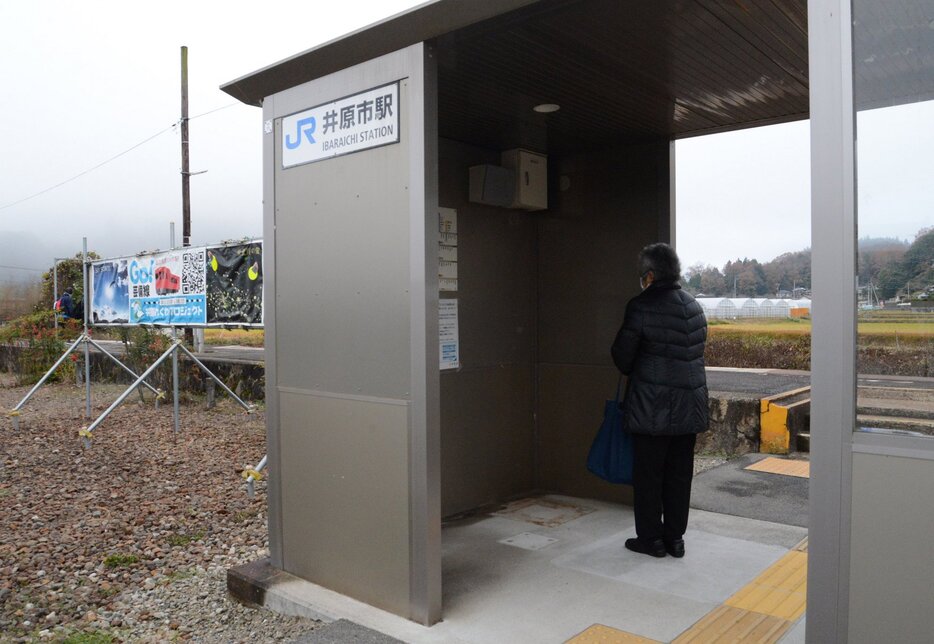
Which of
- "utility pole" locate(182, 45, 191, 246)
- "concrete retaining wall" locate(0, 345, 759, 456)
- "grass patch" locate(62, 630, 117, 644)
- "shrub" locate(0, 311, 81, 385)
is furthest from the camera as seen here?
"utility pole" locate(182, 45, 191, 246)

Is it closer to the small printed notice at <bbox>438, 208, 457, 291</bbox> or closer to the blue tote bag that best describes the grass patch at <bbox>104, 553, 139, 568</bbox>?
the small printed notice at <bbox>438, 208, 457, 291</bbox>

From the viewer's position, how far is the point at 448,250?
15.9 ft

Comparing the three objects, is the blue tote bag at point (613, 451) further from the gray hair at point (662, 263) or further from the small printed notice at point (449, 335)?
the small printed notice at point (449, 335)

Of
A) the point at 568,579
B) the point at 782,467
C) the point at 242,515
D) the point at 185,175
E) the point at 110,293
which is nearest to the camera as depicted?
the point at 568,579

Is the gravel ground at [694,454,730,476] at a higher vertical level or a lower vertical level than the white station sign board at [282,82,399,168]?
lower

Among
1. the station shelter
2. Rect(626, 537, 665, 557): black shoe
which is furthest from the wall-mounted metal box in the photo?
Rect(626, 537, 665, 557): black shoe

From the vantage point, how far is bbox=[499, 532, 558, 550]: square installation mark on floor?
4264 mm

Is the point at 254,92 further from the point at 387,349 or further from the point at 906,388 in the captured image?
the point at 906,388

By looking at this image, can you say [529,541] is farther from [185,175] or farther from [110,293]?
[185,175]

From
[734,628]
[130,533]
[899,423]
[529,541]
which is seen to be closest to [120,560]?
[130,533]

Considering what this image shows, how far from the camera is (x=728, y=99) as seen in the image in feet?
13.7

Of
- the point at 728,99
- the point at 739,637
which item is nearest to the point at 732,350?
the point at 728,99

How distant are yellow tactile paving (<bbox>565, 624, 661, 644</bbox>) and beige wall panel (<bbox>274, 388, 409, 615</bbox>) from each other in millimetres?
778

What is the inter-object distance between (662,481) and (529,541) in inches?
35.4
